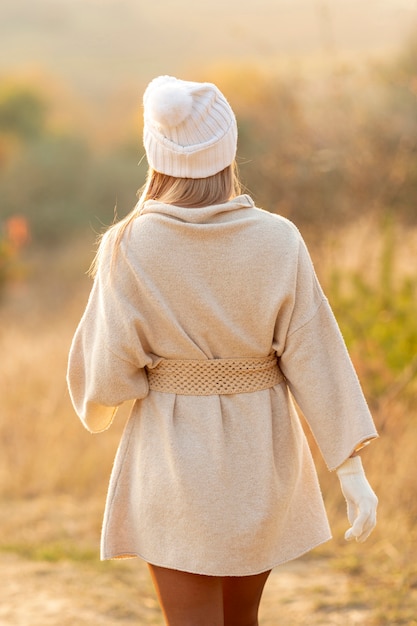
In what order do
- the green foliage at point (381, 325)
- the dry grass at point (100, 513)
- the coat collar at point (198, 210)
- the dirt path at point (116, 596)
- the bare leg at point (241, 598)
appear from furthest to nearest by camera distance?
the green foliage at point (381, 325) → the dry grass at point (100, 513) → the dirt path at point (116, 596) → the bare leg at point (241, 598) → the coat collar at point (198, 210)

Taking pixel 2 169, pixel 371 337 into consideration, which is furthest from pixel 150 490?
pixel 2 169

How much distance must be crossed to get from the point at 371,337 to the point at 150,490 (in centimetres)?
240

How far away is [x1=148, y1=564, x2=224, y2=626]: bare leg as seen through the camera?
1.64 metres

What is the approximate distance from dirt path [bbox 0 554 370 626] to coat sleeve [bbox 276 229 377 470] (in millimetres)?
1319

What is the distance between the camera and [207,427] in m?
1.67

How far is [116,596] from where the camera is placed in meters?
3.03

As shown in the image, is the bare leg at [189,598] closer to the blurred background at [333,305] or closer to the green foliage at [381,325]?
the blurred background at [333,305]

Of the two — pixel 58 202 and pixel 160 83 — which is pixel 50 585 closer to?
pixel 160 83

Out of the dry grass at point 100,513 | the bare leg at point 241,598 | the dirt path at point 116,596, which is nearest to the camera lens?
the bare leg at point 241,598

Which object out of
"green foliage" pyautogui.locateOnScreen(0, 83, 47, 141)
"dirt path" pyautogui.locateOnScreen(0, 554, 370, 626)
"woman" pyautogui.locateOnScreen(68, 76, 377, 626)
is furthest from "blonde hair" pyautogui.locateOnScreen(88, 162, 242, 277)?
"green foliage" pyautogui.locateOnScreen(0, 83, 47, 141)

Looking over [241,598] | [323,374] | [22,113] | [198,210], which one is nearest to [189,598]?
[241,598]

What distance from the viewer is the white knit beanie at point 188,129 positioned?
1632 mm

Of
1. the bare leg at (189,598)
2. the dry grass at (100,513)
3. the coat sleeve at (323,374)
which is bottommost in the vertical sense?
the dry grass at (100,513)

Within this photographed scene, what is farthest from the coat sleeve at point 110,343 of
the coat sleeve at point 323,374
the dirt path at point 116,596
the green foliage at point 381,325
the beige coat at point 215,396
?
the green foliage at point 381,325
